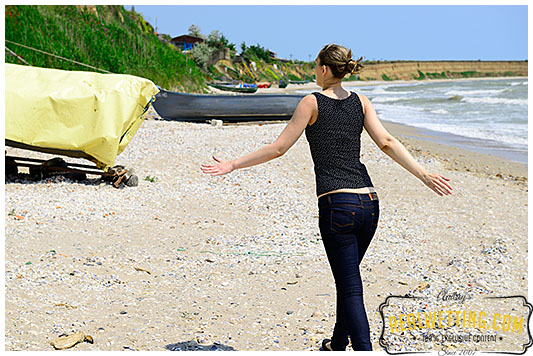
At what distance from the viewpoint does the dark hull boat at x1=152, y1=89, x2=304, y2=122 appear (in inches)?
693

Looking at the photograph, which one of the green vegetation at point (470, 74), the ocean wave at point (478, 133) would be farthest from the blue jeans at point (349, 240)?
the green vegetation at point (470, 74)

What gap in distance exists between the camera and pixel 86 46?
2042 centimetres

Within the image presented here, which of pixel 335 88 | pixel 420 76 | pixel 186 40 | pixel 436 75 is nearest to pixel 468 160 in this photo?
pixel 335 88

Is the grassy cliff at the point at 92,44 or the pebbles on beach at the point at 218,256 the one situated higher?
the grassy cliff at the point at 92,44

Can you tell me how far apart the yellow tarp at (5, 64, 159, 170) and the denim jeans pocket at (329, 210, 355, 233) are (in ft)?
19.5

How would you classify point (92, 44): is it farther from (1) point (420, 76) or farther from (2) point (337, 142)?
(1) point (420, 76)

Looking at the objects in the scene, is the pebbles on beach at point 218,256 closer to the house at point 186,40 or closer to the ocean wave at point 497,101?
the ocean wave at point 497,101

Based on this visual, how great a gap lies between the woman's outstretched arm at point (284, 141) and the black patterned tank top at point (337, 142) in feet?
0.23

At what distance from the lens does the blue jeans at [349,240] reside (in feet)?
10.4

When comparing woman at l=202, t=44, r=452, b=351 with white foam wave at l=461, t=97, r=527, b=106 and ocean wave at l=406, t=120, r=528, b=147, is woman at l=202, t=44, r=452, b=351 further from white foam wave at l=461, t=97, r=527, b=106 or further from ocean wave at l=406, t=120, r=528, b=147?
white foam wave at l=461, t=97, r=527, b=106

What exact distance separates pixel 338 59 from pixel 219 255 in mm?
3289

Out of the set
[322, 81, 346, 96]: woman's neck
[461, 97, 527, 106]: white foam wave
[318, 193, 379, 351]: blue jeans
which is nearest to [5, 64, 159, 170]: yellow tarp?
[322, 81, 346, 96]: woman's neck

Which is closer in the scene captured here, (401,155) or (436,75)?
(401,155)

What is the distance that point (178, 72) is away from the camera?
26.2m
